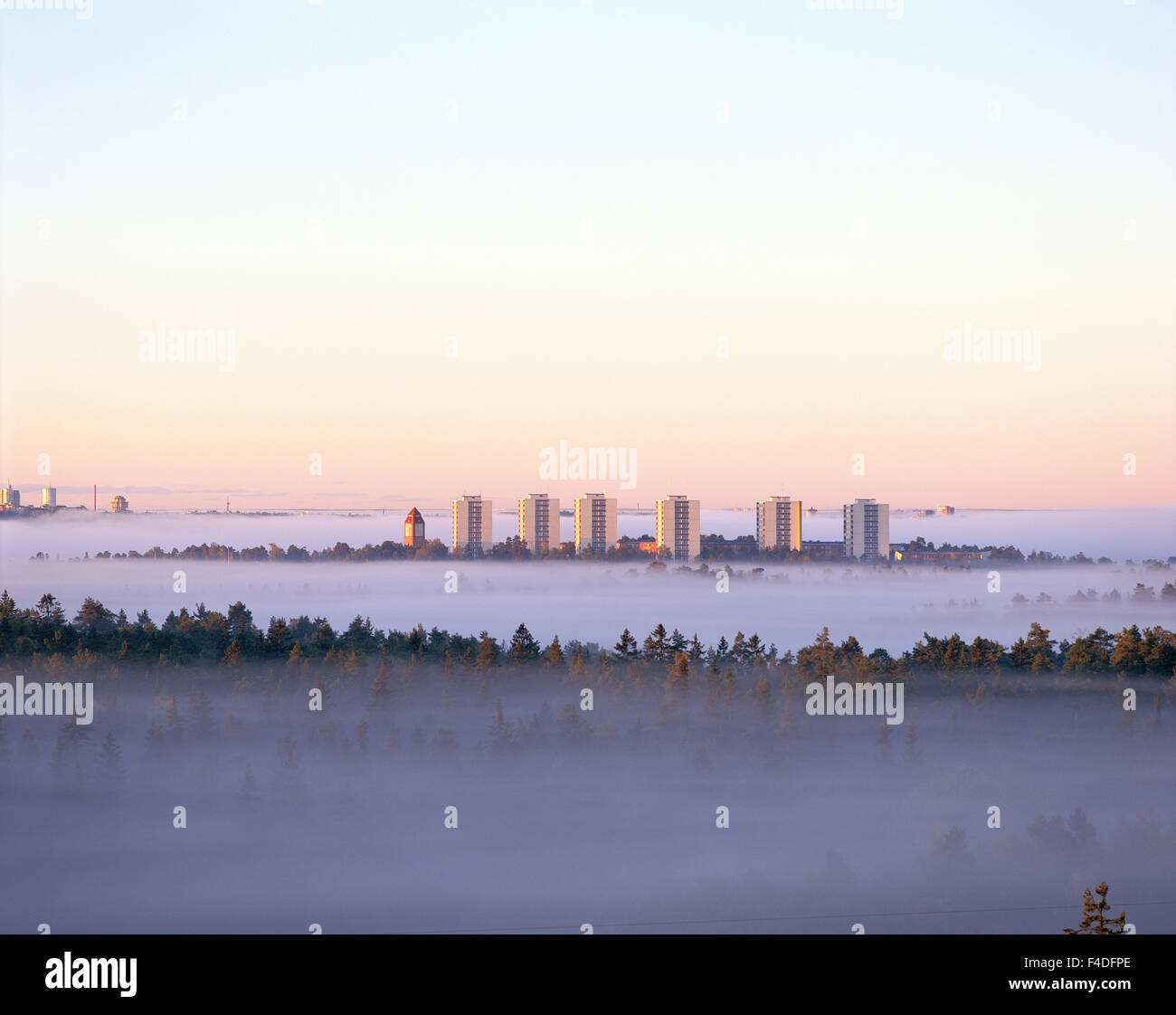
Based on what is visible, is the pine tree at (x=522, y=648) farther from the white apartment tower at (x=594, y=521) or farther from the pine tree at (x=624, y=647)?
the white apartment tower at (x=594, y=521)

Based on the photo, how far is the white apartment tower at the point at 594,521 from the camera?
106 m

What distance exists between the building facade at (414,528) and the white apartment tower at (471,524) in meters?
4.68

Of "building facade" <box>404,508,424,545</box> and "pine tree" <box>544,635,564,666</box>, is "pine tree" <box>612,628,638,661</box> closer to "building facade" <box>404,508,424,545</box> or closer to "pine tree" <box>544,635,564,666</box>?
"pine tree" <box>544,635,564,666</box>

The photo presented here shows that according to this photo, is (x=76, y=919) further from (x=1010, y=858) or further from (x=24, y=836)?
(x=1010, y=858)

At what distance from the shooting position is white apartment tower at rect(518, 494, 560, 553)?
108125mm

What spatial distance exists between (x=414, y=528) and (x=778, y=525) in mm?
42150

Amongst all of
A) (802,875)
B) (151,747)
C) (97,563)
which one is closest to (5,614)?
(151,747)

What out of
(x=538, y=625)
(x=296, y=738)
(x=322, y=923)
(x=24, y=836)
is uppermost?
(x=538, y=625)

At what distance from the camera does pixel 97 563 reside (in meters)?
114

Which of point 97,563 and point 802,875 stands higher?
point 97,563
